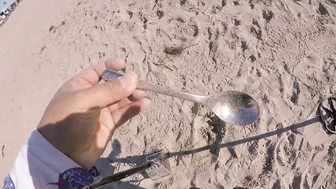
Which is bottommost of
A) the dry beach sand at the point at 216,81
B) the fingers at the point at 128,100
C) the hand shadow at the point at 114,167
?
the hand shadow at the point at 114,167

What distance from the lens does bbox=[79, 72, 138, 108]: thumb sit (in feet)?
5.08

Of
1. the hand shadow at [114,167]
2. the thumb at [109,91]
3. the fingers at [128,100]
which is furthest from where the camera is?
the hand shadow at [114,167]

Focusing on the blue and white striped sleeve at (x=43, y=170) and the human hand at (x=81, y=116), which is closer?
the blue and white striped sleeve at (x=43, y=170)

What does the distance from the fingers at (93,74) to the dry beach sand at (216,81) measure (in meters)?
1.02

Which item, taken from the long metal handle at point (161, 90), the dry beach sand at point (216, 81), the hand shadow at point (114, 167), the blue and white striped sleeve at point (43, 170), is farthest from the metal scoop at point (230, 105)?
the hand shadow at point (114, 167)

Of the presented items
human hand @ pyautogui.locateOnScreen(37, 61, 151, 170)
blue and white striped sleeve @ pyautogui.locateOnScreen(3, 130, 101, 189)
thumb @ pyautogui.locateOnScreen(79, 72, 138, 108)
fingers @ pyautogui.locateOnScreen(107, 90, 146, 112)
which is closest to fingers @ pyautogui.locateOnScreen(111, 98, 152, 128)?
fingers @ pyautogui.locateOnScreen(107, 90, 146, 112)

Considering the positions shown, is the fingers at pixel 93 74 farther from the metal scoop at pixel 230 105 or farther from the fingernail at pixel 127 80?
the fingernail at pixel 127 80

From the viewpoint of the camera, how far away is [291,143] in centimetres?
241

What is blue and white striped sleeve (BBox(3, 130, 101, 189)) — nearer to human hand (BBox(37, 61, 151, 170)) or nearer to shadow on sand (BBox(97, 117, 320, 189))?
human hand (BBox(37, 61, 151, 170))

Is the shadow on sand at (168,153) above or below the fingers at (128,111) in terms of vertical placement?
below

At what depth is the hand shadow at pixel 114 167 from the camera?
266cm

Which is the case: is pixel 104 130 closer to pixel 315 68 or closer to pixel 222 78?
pixel 222 78

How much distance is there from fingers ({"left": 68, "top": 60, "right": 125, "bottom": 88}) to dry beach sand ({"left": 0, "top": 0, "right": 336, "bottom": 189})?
102cm

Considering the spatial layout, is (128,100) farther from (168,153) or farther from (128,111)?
(168,153)
